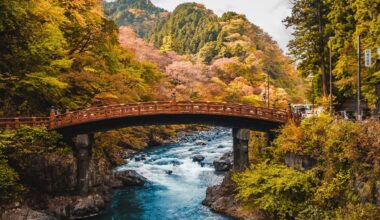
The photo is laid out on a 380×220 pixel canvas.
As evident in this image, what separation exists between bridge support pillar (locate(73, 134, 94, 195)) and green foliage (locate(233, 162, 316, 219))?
474 inches

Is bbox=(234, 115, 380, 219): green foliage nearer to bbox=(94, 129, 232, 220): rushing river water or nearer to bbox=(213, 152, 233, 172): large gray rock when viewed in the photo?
bbox=(94, 129, 232, 220): rushing river water

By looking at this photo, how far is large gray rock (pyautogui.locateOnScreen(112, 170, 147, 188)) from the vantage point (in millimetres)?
35006

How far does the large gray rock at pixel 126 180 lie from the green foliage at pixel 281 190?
43.0 feet

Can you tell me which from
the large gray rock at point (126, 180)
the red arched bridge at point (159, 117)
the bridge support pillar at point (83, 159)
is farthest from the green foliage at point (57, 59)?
the large gray rock at point (126, 180)

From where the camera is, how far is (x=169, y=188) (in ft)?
116

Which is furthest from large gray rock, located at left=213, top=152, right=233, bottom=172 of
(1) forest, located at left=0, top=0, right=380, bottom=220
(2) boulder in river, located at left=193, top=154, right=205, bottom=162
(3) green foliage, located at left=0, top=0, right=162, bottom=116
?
(3) green foliage, located at left=0, top=0, right=162, bottom=116

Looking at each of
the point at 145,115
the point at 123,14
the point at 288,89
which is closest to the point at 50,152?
the point at 145,115

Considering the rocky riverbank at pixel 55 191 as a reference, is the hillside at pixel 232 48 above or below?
above

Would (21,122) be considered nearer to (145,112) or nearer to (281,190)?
Result: (145,112)

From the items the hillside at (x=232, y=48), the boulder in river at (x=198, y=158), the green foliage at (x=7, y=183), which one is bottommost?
the boulder in river at (x=198, y=158)

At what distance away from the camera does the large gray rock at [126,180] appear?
35006 millimetres

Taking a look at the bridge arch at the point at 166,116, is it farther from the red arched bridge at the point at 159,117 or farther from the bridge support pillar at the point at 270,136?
the bridge support pillar at the point at 270,136

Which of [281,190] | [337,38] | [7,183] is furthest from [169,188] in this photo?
[337,38]

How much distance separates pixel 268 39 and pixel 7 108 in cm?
10749
